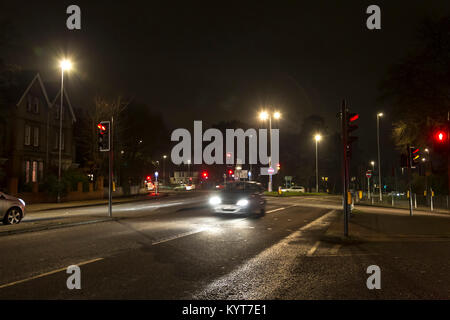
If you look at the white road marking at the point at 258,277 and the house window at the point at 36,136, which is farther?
the house window at the point at 36,136

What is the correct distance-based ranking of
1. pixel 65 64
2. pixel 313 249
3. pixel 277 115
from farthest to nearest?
pixel 277 115, pixel 65 64, pixel 313 249

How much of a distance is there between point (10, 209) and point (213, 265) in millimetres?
10291

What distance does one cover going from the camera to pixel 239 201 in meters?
16.3

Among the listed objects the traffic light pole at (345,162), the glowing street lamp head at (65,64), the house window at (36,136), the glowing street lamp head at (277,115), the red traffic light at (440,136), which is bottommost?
the traffic light pole at (345,162)

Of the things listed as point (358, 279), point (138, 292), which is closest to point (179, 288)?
point (138, 292)

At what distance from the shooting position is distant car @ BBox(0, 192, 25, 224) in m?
13.4

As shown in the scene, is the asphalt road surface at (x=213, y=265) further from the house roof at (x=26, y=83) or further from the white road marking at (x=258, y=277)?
the house roof at (x=26, y=83)

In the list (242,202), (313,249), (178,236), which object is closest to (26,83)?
(242,202)

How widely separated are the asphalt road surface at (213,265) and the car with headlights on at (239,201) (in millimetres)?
4417

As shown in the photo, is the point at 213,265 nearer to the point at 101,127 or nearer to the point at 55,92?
the point at 101,127

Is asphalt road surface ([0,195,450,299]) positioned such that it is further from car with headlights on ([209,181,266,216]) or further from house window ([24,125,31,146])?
house window ([24,125,31,146])

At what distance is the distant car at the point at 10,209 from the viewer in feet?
43.9

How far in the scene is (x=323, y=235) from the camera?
1143 centimetres

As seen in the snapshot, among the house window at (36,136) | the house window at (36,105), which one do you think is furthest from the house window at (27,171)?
the house window at (36,105)
